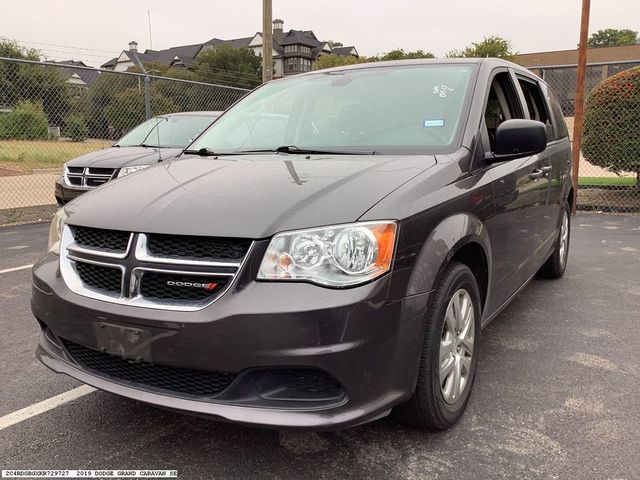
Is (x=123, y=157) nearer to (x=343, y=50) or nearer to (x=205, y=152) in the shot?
(x=205, y=152)

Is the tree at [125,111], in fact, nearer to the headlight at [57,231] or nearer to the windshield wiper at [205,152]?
the windshield wiper at [205,152]

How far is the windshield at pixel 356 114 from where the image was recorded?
2.96 m

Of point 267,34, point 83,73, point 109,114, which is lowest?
point 109,114

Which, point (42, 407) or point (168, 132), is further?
point (168, 132)

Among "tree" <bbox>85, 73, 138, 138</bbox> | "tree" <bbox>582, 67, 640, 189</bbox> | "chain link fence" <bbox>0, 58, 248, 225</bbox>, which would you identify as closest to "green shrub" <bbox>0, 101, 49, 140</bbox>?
"chain link fence" <bbox>0, 58, 248, 225</bbox>

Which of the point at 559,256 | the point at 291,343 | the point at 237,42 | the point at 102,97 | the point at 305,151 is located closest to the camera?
the point at 291,343

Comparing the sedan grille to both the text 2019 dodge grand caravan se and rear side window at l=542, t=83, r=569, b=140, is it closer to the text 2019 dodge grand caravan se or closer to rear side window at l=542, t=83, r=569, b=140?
the text 2019 dodge grand caravan se

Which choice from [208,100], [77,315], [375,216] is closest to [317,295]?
[375,216]

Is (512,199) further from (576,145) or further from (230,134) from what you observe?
(576,145)

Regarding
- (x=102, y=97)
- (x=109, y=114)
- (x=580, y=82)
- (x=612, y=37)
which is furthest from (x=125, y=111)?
(x=612, y=37)

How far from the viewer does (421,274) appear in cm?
218

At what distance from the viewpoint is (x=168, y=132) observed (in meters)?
8.30

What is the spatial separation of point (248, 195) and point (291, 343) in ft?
2.25

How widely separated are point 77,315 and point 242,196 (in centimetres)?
81
